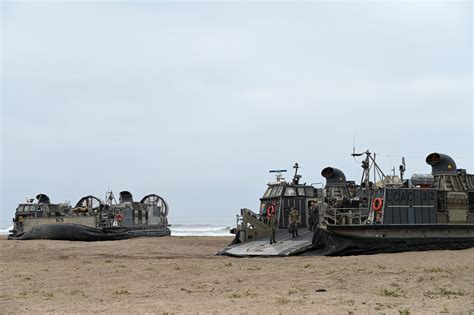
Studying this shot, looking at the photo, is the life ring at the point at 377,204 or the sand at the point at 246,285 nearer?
the sand at the point at 246,285

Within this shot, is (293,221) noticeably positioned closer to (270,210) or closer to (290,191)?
(270,210)

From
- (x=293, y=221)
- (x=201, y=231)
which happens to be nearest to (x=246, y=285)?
(x=293, y=221)

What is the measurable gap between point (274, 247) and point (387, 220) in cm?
323

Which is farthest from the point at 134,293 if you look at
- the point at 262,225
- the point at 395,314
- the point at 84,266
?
the point at 262,225

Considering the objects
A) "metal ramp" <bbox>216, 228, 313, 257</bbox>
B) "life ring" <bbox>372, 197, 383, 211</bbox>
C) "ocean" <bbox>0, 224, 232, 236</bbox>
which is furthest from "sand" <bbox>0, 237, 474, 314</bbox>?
"ocean" <bbox>0, 224, 232, 236</bbox>

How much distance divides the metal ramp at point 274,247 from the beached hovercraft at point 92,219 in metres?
11.7

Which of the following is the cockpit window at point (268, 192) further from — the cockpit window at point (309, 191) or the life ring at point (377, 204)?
the life ring at point (377, 204)

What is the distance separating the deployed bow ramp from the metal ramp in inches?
171

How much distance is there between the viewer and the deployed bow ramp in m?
21.3

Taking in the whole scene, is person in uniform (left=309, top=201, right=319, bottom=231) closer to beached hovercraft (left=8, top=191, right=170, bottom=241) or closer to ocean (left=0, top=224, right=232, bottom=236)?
beached hovercraft (left=8, top=191, right=170, bottom=241)

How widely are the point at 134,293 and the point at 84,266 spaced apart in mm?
5516

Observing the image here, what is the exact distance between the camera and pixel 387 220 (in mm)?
19391

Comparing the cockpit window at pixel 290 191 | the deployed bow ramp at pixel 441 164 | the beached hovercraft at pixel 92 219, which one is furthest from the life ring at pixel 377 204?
the beached hovercraft at pixel 92 219

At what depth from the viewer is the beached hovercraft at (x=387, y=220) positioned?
18.7m
